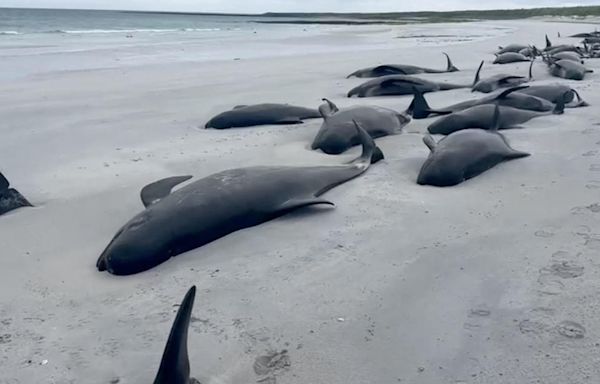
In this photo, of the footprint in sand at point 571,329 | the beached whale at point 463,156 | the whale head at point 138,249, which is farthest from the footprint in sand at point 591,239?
the whale head at point 138,249

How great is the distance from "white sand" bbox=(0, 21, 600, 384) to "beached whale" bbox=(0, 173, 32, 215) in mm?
124

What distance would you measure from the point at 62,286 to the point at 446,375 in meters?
1.95

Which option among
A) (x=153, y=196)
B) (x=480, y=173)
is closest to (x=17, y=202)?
(x=153, y=196)

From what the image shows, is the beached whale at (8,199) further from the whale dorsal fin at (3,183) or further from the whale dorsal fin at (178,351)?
the whale dorsal fin at (178,351)

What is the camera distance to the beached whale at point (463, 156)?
4.78 m

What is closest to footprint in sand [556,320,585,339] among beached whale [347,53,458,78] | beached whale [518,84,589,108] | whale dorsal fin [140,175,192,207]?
whale dorsal fin [140,175,192,207]

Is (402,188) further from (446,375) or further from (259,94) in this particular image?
(259,94)

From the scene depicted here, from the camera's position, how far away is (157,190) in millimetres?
4508

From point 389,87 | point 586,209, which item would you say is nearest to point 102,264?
point 586,209

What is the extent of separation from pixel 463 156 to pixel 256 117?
308 cm

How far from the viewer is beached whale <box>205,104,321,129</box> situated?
7.40 meters

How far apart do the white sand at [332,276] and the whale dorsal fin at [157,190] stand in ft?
0.52

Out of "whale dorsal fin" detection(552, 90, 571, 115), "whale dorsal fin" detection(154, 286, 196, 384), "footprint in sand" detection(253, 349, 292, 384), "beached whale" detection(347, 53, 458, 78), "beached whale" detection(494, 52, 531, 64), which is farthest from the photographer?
"beached whale" detection(494, 52, 531, 64)

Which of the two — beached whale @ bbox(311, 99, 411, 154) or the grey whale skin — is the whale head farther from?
beached whale @ bbox(311, 99, 411, 154)
